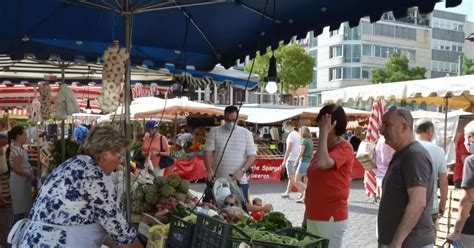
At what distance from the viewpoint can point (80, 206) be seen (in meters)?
3.24

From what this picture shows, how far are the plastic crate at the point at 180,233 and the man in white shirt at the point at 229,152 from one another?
301 centimetres

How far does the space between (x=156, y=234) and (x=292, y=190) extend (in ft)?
35.9

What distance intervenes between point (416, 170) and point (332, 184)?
96cm

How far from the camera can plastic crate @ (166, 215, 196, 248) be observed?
3.38m

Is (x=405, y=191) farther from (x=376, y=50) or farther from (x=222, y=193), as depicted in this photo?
(x=376, y=50)

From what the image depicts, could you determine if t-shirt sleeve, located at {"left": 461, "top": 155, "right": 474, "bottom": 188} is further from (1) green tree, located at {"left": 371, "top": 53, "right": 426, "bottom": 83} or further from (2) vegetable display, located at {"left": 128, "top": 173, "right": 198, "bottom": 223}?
(1) green tree, located at {"left": 371, "top": 53, "right": 426, "bottom": 83}

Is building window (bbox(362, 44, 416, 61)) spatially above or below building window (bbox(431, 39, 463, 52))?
below

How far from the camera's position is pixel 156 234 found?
3.82 meters

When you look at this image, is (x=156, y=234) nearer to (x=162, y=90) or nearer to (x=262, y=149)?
(x=162, y=90)

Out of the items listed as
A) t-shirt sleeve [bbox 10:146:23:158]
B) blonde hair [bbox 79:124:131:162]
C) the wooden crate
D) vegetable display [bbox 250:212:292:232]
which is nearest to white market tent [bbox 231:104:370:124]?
the wooden crate

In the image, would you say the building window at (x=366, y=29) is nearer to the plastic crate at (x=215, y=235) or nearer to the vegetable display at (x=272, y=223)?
the vegetable display at (x=272, y=223)

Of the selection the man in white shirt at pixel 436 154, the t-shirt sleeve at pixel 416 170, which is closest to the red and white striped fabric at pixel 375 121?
the man in white shirt at pixel 436 154

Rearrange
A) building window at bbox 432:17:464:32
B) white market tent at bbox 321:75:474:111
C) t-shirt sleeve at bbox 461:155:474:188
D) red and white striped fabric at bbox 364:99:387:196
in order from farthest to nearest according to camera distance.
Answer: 1. building window at bbox 432:17:464:32
2. red and white striped fabric at bbox 364:99:387:196
3. white market tent at bbox 321:75:474:111
4. t-shirt sleeve at bbox 461:155:474:188

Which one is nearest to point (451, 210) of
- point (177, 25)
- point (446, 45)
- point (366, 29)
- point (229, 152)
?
point (229, 152)
